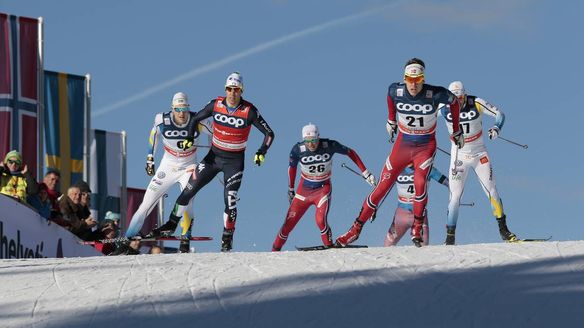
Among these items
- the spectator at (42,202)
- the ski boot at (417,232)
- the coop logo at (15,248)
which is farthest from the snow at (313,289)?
the spectator at (42,202)

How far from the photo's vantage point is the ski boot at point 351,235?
15.2 m

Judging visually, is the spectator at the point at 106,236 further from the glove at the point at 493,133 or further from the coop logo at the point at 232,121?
the glove at the point at 493,133

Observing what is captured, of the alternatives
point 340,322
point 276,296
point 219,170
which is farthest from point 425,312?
point 219,170

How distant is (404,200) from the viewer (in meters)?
19.0

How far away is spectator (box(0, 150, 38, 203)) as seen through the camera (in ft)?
55.7

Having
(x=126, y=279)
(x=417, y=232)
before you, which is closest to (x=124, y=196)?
(x=417, y=232)

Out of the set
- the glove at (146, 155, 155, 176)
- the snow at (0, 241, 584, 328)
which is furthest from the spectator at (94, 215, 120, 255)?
the snow at (0, 241, 584, 328)

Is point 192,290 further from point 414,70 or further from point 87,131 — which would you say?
point 87,131

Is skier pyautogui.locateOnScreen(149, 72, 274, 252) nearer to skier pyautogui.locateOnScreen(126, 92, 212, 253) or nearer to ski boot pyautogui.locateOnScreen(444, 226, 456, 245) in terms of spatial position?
skier pyautogui.locateOnScreen(126, 92, 212, 253)

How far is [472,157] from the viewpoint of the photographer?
16375mm

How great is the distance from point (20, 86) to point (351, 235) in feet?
40.7

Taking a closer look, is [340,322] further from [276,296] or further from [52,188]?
[52,188]

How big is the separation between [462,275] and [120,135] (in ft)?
80.1

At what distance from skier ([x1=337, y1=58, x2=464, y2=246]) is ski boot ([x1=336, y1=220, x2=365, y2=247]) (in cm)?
69
